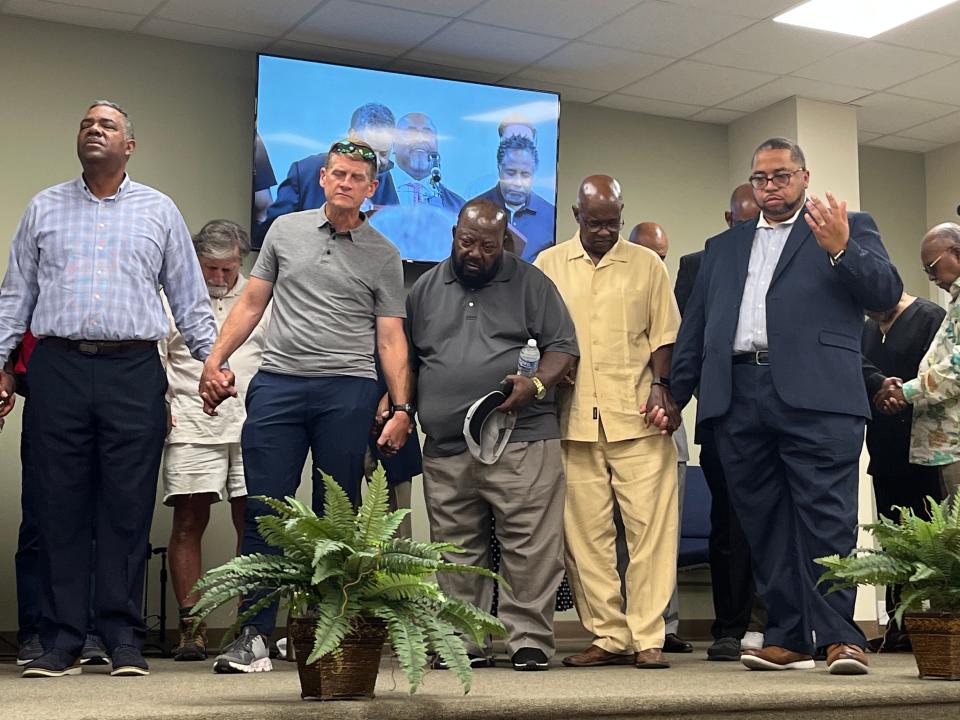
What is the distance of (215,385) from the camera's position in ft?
12.3

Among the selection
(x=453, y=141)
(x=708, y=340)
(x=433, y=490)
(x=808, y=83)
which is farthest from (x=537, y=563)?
(x=808, y=83)

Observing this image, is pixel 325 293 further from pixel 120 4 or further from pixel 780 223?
pixel 120 4

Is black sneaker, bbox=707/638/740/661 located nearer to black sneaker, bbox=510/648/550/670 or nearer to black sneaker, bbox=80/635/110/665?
black sneaker, bbox=510/648/550/670

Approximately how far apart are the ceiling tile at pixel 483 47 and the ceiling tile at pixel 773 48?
84 centimetres

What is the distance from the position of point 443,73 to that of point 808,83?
1.99 metres

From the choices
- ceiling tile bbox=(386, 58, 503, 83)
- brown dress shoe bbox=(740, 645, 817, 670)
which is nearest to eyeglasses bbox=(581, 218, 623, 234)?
brown dress shoe bbox=(740, 645, 817, 670)

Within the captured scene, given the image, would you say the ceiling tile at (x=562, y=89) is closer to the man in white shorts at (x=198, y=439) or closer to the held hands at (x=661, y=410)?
the man in white shorts at (x=198, y=439)

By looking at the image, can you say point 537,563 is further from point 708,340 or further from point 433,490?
point 708,340

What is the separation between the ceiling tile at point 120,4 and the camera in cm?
570

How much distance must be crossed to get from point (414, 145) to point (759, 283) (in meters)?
2.91

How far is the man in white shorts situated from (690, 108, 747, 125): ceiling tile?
3427mm

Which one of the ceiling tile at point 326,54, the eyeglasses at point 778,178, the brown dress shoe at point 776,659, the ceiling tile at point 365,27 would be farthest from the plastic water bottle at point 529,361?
the ceiling tile at point 326,54

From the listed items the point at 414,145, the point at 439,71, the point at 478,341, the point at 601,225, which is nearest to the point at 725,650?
the point at 478,341

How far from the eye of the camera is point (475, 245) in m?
4.01
